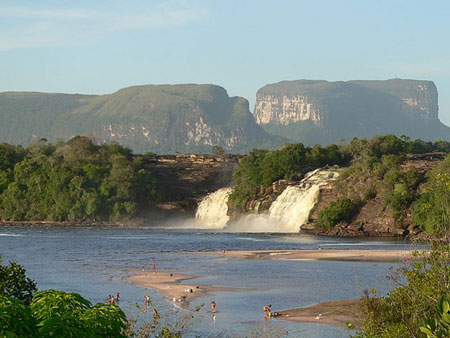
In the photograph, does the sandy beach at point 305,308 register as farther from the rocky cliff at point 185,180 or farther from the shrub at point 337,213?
the rocky cliff at point 185,180

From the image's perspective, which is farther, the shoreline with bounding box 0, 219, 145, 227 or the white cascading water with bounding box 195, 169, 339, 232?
the shoreline with bounding box 0, 219, 145, 227

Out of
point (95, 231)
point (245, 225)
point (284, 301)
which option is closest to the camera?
point (284, 301)

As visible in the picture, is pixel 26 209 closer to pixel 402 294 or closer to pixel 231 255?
pixel 231 255

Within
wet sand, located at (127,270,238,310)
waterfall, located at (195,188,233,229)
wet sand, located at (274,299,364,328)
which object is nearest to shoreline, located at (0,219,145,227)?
waterfall, located at (195,188,233,229)

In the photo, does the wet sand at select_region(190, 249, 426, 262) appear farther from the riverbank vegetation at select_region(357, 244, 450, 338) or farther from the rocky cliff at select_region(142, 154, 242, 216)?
the rocky cliff at select_region(142, 154, 242, 216)

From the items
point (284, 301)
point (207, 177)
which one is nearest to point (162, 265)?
point (284, 301)

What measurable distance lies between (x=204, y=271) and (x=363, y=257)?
663 inches

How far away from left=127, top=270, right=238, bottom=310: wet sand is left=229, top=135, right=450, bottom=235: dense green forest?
37.3 metres

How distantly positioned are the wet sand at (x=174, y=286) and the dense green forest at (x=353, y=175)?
3733 centimetres

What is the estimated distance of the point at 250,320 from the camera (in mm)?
49000

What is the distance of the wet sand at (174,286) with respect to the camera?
58312mm

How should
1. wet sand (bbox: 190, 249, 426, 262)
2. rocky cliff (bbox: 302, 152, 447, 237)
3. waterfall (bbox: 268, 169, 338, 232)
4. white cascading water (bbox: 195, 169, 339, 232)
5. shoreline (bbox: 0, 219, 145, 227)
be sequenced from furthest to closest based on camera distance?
shoreline (bbox: 0, 219, 145, 227)
white cascading water (bbox: 195, 169, 339, 232)
waterfall (bbox: 268, 169, 338, 232)
rocky cliff (bbox: 302, 152, 447, 237)
wet sand (bbox: 190, 249, 426, 262)

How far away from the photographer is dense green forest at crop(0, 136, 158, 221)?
16375 cm

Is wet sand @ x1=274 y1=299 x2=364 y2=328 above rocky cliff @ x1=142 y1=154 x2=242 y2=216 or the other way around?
the other way around
